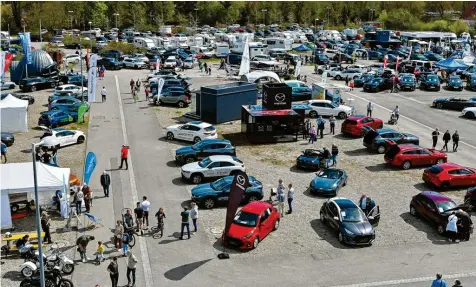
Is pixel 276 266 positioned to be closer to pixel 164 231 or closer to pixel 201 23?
pixel 164 231

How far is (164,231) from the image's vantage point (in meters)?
22.2

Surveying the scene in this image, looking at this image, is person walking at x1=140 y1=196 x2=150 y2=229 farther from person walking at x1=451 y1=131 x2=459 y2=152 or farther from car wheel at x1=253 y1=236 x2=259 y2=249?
person walking at x1=451 y1=131 x2=459 y2=152

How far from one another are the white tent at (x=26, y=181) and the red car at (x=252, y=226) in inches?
288

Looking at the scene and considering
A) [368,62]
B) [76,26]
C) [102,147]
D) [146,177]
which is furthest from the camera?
[76,26]

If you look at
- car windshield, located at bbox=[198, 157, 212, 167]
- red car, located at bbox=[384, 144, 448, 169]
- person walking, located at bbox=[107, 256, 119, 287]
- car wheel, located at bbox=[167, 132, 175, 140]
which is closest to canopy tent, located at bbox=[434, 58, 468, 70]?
red car, located at bbox=[384, 144, 448, 169]

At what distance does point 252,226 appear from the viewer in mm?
20906

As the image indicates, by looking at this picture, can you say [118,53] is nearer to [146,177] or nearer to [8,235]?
[146,177]

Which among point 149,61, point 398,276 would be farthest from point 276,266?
point 149,61

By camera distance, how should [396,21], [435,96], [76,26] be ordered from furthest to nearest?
[396,21], [76,26], [435,96]

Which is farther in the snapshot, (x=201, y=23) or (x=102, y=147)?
(x=201, y=23)

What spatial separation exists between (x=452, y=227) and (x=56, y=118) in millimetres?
26213

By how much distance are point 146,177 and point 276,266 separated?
1092 cm

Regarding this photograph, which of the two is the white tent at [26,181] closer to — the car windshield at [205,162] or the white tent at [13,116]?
the car windshield at [205,162]

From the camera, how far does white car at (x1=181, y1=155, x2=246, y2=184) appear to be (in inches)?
1077
